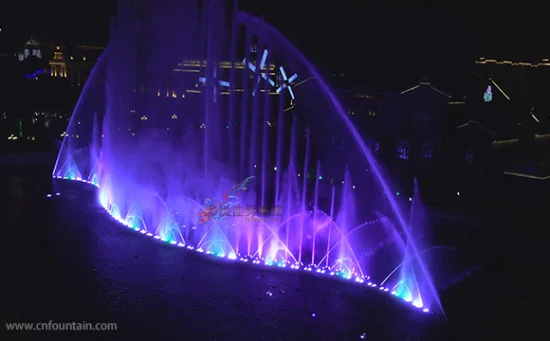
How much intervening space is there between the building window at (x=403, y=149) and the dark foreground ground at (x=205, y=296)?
700 inches

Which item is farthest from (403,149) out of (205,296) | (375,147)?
(205,296)

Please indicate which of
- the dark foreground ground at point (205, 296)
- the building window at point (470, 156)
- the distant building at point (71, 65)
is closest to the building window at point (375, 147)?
the building window at point (470, 156)

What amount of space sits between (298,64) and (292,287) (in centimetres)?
4303

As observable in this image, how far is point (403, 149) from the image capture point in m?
40.8

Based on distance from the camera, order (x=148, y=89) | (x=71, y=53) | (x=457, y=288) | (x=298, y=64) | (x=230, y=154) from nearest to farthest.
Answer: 1. (x=457, y=288)
2. (x=230, y=154)
3. (x=298, y=64)
4. (x=148, y=89)
5. (x=71, y=53)

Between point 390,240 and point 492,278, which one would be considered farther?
→ point 390,240

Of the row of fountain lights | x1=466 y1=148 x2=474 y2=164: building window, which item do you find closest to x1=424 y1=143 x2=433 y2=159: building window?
x1=466 y1=148 x2=474 y2=164: building window

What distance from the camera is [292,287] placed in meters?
17.5

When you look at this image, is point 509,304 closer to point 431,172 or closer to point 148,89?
point 431,172

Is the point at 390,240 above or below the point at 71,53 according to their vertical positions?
below

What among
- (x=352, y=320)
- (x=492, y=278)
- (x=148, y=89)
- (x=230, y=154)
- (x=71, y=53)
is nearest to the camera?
(x=352, y=320)

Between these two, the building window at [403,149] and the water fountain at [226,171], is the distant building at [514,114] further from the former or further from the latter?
the water fountain at [226,171]

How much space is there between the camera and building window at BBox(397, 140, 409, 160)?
40594mm

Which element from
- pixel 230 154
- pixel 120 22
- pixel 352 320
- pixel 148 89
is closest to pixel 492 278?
pixel 352 320
